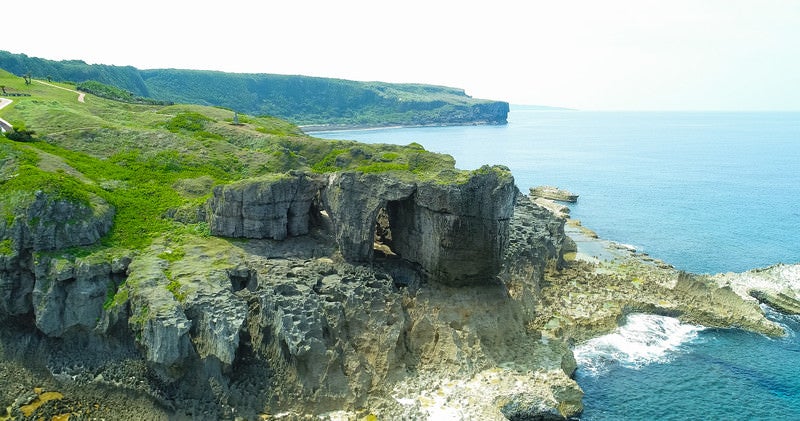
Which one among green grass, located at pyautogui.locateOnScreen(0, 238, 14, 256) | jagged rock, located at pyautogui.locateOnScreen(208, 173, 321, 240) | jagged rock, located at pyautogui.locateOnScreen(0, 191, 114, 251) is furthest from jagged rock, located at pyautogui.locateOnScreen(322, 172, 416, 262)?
green grass, located at pyautogui.locateOnScreen(0, 238, 14, 256)

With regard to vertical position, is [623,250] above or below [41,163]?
below

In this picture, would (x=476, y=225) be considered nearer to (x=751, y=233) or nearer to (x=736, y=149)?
(x=751, y=233)

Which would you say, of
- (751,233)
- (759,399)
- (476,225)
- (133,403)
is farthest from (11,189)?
(751,233)

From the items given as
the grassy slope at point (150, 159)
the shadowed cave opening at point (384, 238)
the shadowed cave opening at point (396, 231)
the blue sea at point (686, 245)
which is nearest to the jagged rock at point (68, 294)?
the grassy slope at point (150, 159)

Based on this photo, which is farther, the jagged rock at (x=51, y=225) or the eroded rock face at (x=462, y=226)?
the eroded rock face at (x=462, y=226)

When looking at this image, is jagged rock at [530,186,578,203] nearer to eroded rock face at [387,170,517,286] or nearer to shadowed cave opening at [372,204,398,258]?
shadowed cave opening at [372,204,398,258]

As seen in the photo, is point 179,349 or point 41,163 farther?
point 41,163

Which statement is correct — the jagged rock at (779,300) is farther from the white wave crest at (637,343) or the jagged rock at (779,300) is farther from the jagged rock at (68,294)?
the jagged rock at (68,294)
